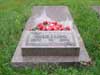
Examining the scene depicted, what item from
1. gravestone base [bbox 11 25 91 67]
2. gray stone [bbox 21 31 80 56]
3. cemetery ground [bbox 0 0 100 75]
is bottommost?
cemetery ground [bbox 0 0 100 75]

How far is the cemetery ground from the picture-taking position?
17.4 ft

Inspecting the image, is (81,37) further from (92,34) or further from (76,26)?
(76,26)

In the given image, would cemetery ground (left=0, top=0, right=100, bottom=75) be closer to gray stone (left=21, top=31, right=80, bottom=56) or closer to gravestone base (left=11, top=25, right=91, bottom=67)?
gravestone base (left=11, top=25, right=91, bottom=67)

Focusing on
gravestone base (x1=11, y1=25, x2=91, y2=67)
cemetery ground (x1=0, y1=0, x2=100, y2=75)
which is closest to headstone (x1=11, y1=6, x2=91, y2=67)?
gravestone base (x1=11, y1=25, x2=91, y2=67)

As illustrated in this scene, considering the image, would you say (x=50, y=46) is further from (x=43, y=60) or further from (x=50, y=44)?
(x=43, y=60)

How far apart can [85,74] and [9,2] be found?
6.14 metres

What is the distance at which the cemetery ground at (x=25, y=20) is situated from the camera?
17.4 feet

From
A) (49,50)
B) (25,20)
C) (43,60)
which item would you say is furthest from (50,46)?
(25,20)

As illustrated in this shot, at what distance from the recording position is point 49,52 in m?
5.64

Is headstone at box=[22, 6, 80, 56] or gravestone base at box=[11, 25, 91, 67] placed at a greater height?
headstone at box=[22, 6, 80, 56]

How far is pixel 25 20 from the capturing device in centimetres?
839

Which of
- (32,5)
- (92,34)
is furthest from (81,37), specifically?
(32,5)

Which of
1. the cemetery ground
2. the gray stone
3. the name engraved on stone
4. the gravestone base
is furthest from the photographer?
the name engraved on stone

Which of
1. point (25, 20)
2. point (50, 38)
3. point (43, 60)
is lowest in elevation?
point (25, 20)
